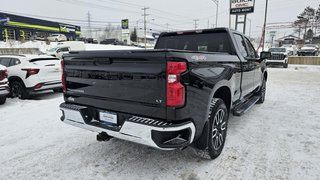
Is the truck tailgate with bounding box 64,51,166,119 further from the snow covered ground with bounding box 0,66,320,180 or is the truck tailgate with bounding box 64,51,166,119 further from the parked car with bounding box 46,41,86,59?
the parked car with bounding box 46,41,86,59

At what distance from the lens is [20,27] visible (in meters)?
41.5

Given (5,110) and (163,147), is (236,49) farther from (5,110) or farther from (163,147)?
(5,110)

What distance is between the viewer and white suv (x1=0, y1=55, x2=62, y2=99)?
671 centimetres

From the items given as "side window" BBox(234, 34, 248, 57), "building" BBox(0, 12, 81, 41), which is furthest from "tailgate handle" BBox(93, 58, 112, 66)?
"building" BBox(0, 12, 81, 41)

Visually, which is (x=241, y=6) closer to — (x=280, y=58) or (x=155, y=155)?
(x=280, y=58)

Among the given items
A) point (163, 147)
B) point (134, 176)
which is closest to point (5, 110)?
point (134, 176)

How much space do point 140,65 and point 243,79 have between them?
253 cm

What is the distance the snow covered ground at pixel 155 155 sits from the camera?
2.80 metres

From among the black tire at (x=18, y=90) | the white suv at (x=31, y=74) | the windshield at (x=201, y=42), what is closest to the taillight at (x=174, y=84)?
the windshield at (x=201, y=42)

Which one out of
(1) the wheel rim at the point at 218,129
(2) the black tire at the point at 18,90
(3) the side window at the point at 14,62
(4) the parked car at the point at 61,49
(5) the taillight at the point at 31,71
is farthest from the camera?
(4) the parked car at the point at 61,49

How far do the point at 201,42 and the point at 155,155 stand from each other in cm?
225

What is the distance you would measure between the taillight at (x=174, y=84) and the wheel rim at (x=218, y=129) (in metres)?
0.99

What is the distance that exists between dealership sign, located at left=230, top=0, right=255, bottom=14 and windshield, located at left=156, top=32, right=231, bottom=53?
19270mm

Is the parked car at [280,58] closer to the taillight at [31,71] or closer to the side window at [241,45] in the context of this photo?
the side window at [241,45]
